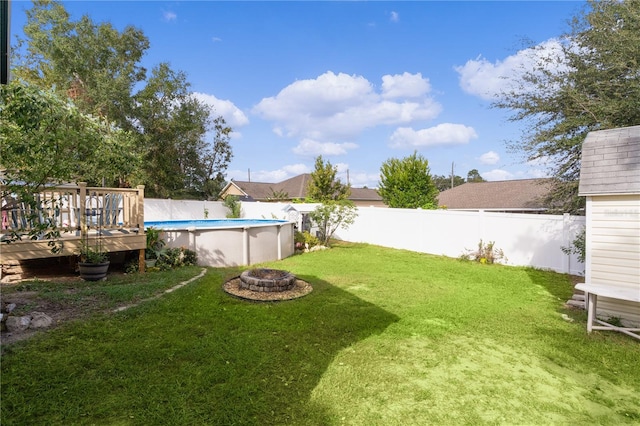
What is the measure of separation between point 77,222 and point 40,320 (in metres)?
2.99

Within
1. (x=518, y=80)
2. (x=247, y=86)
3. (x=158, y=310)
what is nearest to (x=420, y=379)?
(x=158, y=310)

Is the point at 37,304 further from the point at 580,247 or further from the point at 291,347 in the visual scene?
the point at 580,247

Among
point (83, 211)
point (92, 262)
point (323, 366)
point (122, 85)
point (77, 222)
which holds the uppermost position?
point (122, 85)

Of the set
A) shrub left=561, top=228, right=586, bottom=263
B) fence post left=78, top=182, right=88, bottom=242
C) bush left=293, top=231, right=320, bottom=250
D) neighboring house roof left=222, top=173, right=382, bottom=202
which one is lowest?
bush left=293, top=231, right=320, bottom=250

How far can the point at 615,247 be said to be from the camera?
4938mm

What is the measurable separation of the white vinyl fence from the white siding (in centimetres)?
371

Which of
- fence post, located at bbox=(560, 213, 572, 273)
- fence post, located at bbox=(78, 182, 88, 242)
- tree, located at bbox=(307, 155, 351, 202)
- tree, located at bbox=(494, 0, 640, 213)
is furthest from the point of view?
tree, located at bbox=(307, 155, 351, 202)

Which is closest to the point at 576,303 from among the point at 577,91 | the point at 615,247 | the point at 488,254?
the point at 615,247

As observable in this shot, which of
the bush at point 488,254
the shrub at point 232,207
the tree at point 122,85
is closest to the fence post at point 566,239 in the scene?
the bush at point 488,254

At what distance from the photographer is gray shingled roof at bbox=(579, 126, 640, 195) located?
479 cm

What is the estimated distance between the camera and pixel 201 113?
1831 cm

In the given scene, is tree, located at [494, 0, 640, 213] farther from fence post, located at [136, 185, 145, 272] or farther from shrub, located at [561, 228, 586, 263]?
fence post, located at [136, 185, 145, 272]

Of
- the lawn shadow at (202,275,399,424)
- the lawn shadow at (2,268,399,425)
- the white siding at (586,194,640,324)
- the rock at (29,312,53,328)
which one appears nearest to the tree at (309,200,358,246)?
the lawn shadow at (202,275,399,424)

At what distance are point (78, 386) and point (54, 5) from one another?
1984 centimetres
